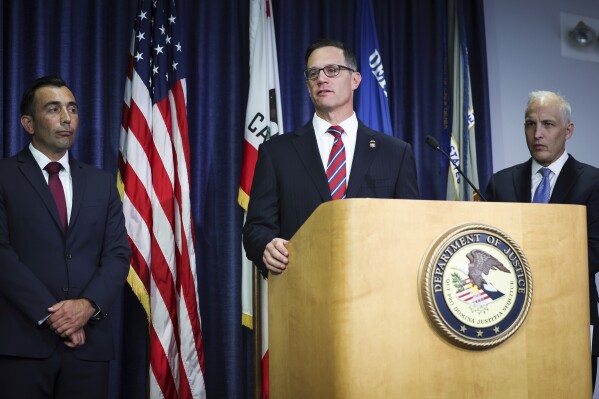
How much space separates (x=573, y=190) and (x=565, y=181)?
0.22 feet

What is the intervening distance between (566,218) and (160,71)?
253cm

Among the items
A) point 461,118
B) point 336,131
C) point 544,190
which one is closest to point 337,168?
point 336,131

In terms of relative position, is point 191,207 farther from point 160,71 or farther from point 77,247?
point 77,247

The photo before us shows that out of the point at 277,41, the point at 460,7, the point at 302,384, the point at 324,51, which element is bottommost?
the point at 302,384

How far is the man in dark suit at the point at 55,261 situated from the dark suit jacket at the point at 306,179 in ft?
2.64

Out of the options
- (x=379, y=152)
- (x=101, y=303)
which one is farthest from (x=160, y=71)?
(x=379, y=152)

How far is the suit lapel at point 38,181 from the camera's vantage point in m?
2.74

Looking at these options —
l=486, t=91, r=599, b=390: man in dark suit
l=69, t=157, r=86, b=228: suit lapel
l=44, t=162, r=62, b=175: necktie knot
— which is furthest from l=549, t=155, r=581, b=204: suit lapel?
l=44, t=162, r=62, b=175: necktie knot

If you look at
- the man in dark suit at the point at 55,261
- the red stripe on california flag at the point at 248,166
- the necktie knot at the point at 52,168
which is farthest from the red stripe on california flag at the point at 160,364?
the necktie knot at the point at 52,168

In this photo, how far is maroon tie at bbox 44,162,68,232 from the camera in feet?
9.16

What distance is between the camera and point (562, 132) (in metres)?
3.30

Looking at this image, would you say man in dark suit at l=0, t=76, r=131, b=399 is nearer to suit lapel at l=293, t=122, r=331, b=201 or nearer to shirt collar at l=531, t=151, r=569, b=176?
suit lapel at l=293, t=122, r=331, b=201

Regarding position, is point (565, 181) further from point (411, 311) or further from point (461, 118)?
point (411, 311)

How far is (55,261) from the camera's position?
2.69 meters
